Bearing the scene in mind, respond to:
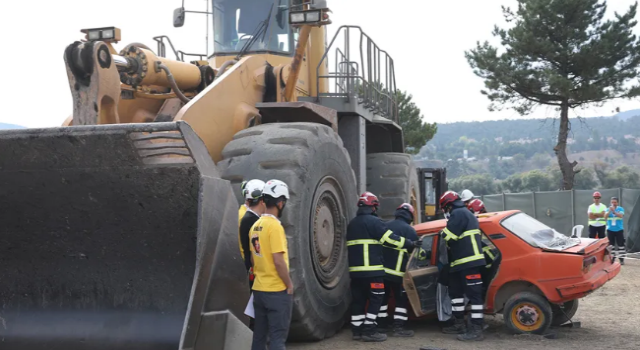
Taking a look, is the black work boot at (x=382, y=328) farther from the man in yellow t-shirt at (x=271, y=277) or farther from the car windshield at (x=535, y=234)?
the man in yellow t-shirt at (x=271, y=277)

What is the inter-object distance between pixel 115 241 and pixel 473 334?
4185mm

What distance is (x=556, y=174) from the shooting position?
9506 cm

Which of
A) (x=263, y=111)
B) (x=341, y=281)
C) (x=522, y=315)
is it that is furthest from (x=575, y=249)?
(x=263, y=111)

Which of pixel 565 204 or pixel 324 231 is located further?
pixel 565 204

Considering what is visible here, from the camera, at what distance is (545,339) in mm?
8734

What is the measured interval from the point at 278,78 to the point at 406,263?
2.52 m

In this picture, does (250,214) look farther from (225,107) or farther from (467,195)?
(467,195)

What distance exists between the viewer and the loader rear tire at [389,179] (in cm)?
1081

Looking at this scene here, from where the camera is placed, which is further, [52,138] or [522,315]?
[522,315]

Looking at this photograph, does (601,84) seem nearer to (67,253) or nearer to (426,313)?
(426,313)

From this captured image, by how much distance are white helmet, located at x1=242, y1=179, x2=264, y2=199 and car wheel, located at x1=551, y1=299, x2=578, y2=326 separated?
4.29 metres

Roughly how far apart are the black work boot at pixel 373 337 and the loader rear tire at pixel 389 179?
224cm

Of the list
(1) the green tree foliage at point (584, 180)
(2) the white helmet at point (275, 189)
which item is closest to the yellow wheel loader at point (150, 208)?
(2) the white helmet at point (275, 189)

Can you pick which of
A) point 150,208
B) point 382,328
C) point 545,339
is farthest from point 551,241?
point 150,208
